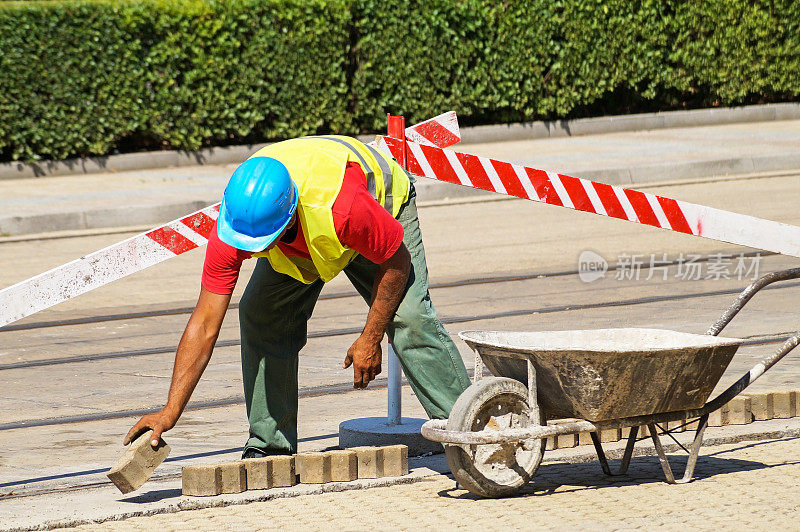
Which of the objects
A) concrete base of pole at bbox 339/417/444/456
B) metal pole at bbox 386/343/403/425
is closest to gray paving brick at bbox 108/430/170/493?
concrete base of pole at bbox 339/417/444/456

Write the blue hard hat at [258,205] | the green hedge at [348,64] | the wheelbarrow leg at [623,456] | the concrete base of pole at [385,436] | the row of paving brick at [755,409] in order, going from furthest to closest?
the green hedge at [348,64]
the row of paving brick at [755,409]
the concrete base of pole at [385,436]
the wheelbarrow leg at [623,456]
the blue hard hat at [258,205]

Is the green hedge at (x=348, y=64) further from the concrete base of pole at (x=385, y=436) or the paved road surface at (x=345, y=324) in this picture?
the concrete base of pole at (x=385, y=436)

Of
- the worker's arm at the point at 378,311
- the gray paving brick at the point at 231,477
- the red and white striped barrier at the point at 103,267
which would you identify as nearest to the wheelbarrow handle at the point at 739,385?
the worker's arm at the point at 378,311

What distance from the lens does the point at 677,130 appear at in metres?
21.4

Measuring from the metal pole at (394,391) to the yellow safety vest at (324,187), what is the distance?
0.74 meters

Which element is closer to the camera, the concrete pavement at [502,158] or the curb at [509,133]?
the concrete pavement at [502,158]

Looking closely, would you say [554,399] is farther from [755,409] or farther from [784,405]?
[784,405]

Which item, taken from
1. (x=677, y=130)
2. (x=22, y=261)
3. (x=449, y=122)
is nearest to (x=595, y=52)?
(x=677, y=130)

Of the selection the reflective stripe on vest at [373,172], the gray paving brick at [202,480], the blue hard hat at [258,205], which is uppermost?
the reflective stripe on vest at [373,172]

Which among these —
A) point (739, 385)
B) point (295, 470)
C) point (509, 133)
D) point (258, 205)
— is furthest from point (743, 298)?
point (509, 133)

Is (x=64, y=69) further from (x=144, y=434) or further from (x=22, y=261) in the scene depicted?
(x=144, y=434)

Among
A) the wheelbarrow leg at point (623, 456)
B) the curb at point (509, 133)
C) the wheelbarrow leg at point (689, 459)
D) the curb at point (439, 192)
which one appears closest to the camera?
the wheelbarrow leg at point (689, 459)

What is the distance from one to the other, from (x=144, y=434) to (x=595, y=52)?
17092mm

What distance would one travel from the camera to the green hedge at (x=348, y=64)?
17.2 meters
